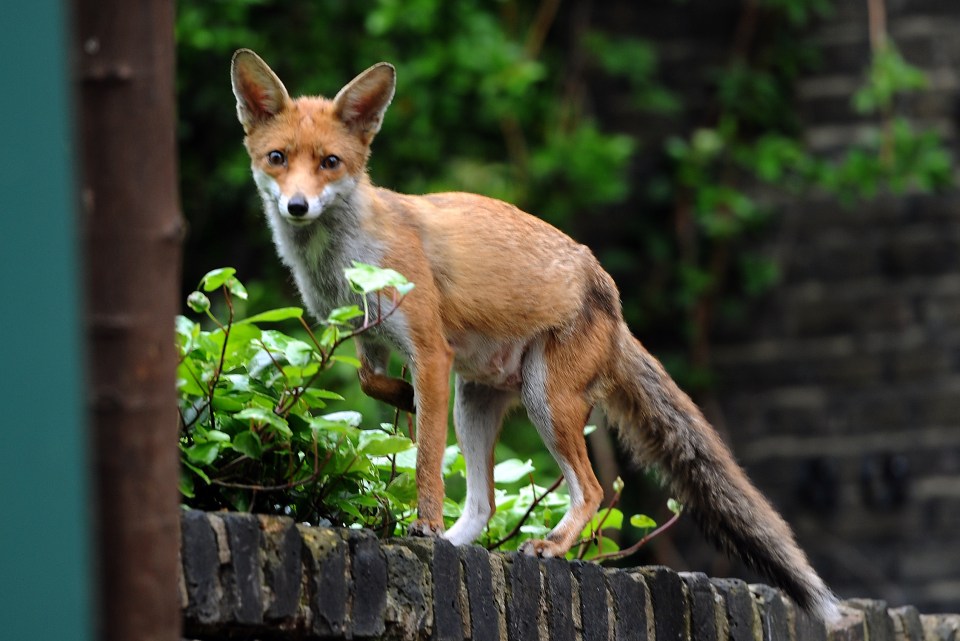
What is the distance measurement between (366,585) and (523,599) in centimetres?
70

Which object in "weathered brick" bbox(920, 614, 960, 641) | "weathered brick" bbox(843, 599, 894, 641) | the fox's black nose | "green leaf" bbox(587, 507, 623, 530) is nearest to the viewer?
the fox's black nose

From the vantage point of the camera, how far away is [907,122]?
9.49 metres

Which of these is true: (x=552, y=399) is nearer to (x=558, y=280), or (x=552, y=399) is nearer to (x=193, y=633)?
(x=558, y=280)

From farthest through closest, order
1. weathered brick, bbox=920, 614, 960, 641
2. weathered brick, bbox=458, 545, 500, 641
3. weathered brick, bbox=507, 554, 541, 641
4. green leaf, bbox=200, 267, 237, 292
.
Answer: weathered brick, bbox=920, 614, 960, 641 < weathered brick, bbox=507, 554, 541, 641 < weathered brick, bbox=458, 545, 500, 641 < green leaf, bbox=200, 267, 237, 292

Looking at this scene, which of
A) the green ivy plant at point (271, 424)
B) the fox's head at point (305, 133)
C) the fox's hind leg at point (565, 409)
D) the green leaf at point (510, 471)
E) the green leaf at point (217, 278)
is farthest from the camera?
the green leaf at point (510, 471)

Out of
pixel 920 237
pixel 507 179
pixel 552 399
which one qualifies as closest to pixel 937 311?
pixel 920 237

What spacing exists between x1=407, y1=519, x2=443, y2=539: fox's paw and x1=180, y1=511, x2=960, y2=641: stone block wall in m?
0.23

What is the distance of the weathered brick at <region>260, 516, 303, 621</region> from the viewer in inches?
115

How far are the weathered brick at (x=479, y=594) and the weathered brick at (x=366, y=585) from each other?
38cm

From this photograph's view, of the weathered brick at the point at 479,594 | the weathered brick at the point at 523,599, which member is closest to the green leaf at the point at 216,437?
the weathered brick at the point at 479,594

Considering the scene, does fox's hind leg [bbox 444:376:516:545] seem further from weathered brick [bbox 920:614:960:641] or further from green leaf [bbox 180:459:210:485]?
weathered brick [bbox 920:614:960:641]

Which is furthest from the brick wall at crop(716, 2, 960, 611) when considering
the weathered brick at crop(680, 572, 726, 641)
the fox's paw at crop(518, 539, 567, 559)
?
the fox's paw at crop(518, 539, 567, 559)

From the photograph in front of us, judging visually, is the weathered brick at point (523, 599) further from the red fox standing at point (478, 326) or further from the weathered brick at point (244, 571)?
the weathered brick at point (244, 571)

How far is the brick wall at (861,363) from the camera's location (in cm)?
921
